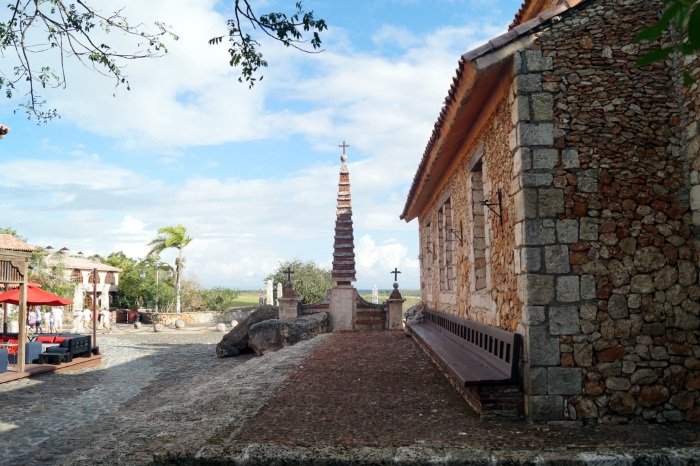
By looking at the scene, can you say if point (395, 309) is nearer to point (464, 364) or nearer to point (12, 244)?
point (12, 244)

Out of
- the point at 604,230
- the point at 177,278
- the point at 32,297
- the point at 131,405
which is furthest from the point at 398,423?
the point at 177,278

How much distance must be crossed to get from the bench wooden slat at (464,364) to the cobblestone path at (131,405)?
82.1 inches

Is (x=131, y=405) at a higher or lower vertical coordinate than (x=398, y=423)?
lower

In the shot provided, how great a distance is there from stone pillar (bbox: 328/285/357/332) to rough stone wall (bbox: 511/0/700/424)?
44.4 ft

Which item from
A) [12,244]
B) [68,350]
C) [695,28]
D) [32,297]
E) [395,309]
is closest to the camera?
[695,28]

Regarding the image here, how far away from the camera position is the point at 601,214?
16.5 ft

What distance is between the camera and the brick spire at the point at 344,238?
1866 cm

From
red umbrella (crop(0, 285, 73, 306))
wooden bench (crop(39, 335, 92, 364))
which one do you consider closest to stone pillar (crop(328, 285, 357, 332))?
wooden bench (crop(39, 335, 92, 364))

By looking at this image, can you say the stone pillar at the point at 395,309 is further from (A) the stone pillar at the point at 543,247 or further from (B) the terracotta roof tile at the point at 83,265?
(B) the terracotta roof tile at the point at 83,265

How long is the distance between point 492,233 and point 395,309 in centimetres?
1214

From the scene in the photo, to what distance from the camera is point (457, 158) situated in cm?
891

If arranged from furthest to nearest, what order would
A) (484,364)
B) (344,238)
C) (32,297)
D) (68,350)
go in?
1. (344,238)
2. (32,297)
3. (68,350)
4. (484,364)

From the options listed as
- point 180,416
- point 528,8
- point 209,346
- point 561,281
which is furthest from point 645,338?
point 209,346

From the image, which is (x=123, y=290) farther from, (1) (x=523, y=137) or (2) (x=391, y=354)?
(1) (x=523, y=137)
